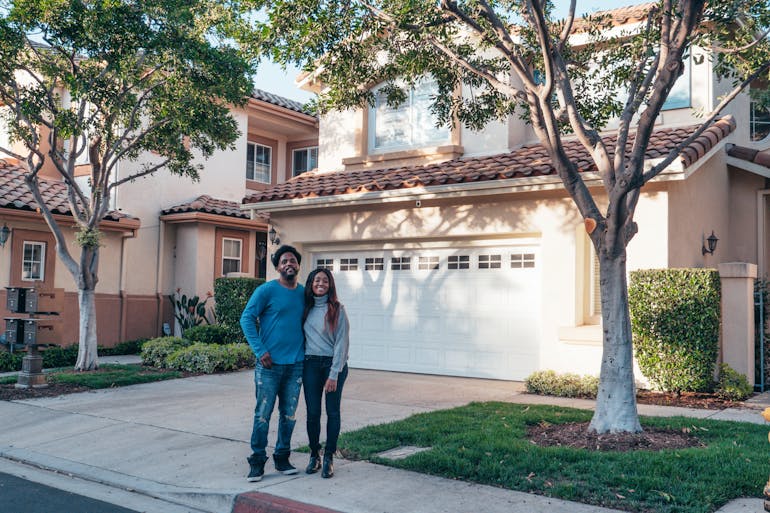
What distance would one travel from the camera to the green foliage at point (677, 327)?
998 centimetres

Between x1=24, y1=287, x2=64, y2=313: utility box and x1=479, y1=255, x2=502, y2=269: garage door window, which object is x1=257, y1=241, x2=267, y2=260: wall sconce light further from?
x1=479, y1=255, x2=502, y2=269: garage door window

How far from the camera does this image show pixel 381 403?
10148 mm

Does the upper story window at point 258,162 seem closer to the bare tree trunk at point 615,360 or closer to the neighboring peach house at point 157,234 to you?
the neighboring peach house at point 157,234

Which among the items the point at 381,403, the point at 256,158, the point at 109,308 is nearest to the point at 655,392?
the point at 381,403

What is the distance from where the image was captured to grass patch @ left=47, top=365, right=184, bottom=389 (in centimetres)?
1184

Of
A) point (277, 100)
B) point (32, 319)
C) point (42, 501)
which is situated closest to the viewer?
point (42, 501)

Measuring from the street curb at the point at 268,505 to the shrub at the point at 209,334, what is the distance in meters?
10.2

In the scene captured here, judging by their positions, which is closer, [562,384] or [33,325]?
[562,384]

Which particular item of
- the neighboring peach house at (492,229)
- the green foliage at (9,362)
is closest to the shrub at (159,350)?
the green foliage at (9,362)

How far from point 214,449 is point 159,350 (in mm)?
7201

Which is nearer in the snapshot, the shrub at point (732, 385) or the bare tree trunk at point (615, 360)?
the bare tree trunk at point (615, 360)

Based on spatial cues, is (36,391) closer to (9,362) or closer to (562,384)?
(9,362)

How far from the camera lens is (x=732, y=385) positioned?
10.2 meters

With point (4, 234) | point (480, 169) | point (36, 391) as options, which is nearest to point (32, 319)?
point (36, 391)
